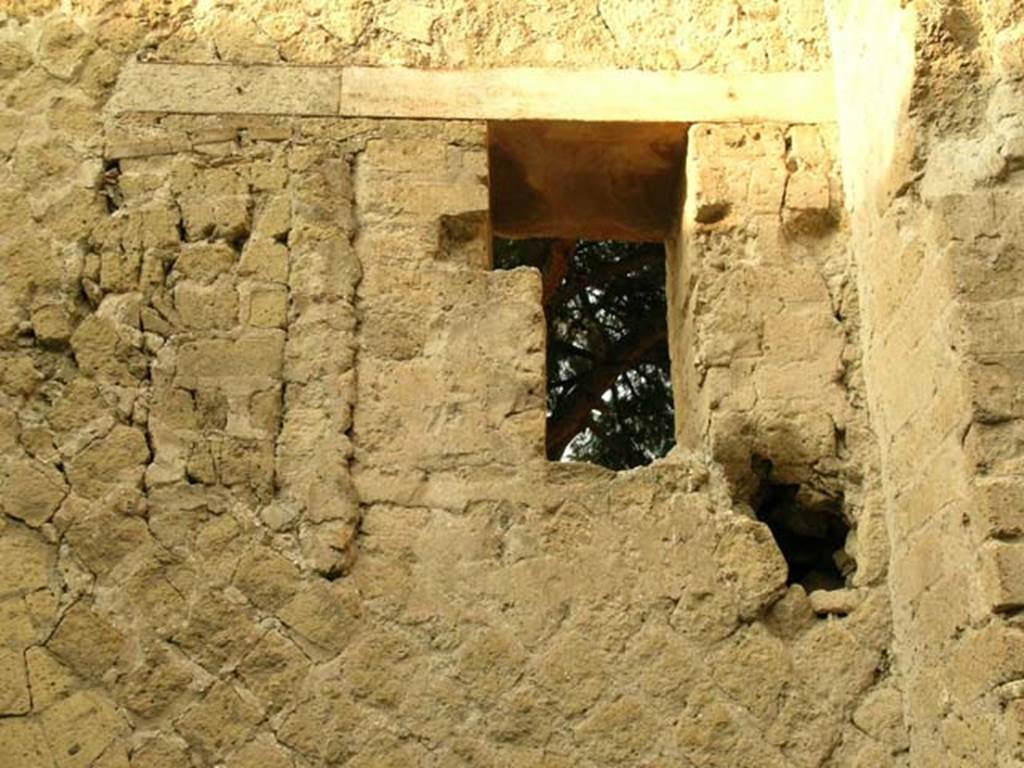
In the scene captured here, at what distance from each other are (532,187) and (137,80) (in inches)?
46.9

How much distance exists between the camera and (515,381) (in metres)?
3.55

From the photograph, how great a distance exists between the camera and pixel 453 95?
3.82 metres

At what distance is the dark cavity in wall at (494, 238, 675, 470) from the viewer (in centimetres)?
809

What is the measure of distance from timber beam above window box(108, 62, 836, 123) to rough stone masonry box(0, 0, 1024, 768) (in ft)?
0.04

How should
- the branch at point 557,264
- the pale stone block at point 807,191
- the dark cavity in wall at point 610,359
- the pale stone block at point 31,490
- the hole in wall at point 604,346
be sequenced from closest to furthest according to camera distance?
the pale stone block at point 31,490
the pale stone block at point 807,191
the branch at point 557,264
the hole in wall at point 604,346
the dark cavity in wall at point 610,359

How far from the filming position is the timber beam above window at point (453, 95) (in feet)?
12.4

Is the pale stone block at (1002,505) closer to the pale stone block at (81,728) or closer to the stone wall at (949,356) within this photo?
the stone wall at (949,356)

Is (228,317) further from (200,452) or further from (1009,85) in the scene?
(1009,85)

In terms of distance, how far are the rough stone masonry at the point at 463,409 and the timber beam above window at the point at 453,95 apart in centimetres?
1

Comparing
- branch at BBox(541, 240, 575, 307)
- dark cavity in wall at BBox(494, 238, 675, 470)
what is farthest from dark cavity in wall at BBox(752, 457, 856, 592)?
dark cavity in wall at BBox(494, 238, 675, 470)

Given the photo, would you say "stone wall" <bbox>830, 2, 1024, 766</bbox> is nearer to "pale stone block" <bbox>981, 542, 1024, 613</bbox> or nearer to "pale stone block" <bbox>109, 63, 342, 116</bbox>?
"pale stone block" <bbox>981, 542, 1024, 613</bbox>

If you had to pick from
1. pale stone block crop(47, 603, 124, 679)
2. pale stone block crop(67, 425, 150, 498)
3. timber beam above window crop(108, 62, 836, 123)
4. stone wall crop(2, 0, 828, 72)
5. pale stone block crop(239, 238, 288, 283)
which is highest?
stone wall crop(2, 0, 828, 72)

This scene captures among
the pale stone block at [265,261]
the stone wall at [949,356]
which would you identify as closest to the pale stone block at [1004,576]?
the stone wall at [949,356]

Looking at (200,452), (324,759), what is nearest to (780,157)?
(200,452)
